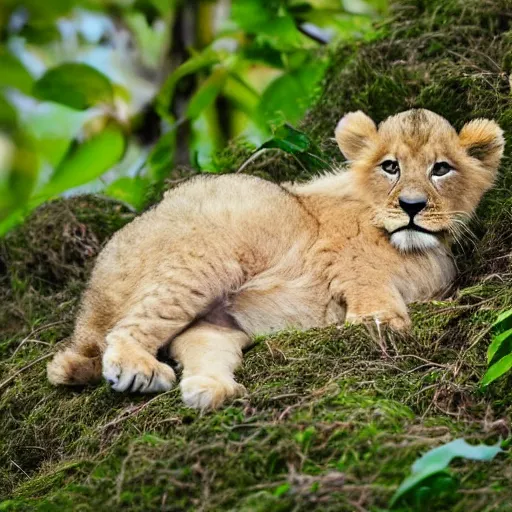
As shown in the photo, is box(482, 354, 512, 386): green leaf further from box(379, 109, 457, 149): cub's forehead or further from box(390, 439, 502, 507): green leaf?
box(379, 109, 457, 149): cub's forehead

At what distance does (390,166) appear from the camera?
258 inches

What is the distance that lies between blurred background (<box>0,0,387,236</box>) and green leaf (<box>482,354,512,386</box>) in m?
3.42

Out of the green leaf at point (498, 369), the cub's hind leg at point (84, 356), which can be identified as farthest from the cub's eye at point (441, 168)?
the cub's hind leg at point (84, 356)

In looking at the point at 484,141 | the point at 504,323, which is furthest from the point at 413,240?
the point at 504,323

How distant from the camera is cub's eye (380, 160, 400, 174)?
6.51m

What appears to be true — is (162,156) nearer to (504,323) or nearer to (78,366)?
(78,366)

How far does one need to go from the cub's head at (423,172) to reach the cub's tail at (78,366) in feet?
6.42

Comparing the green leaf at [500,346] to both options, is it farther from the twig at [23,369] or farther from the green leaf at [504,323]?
the twig at [23,369]

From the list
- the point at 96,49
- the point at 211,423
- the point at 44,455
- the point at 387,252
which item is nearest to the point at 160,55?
the point at 96,49

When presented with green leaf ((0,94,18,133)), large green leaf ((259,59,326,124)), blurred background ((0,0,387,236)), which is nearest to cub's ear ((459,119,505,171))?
blurred background ((0,0,387,236))

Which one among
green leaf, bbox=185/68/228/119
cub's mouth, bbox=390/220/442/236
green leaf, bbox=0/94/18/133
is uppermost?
green leaf, bbox=0/94/18/133

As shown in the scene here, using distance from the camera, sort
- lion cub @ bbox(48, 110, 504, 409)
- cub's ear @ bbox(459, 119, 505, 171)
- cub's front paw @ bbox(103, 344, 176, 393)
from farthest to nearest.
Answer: cub's ear @ bbox(459, 119, 505, 171) → lion cub @ bbox(48, 110, 504, 409) → cub's front paw @ bbox(103, 344, 176, 393)

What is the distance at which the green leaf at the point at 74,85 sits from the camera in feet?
27.1

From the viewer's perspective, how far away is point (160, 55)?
9742 mm
